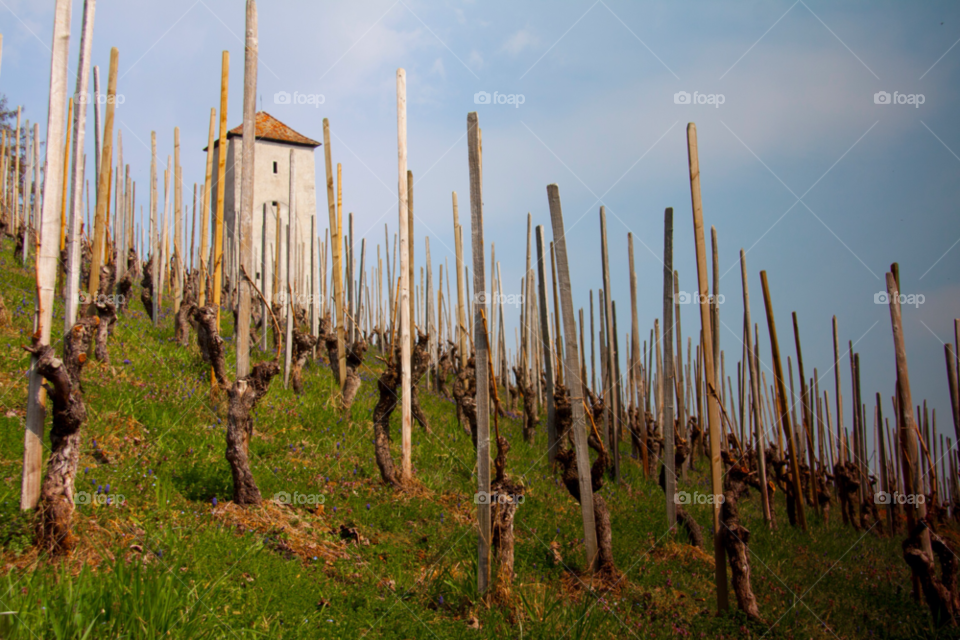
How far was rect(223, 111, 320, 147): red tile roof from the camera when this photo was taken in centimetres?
3102

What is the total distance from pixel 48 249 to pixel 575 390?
4.03 meters

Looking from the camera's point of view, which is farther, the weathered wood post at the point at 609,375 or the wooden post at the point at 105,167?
the weathered wood post at the point at 609,375

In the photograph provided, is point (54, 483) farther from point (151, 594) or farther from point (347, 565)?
point (347, 565)

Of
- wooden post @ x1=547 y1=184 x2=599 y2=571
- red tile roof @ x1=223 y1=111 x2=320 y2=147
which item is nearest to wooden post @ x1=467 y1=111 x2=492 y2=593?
wooden post @ x1=547 y1=184 x2=599 y2=571

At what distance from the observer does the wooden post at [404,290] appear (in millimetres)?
7223

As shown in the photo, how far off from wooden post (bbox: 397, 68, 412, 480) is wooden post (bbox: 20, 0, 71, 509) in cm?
359

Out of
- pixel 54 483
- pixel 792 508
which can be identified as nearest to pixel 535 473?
pixel 792 508

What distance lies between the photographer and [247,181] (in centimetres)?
593

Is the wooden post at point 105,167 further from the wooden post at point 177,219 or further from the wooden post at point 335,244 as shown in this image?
the wooden post at point 177,219

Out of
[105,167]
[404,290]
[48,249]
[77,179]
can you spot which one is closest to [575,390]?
[404,290]

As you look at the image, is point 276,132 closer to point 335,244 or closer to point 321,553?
point 335,244

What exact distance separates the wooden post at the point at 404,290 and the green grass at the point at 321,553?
0.55 metres

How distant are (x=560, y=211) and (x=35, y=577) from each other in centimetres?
460

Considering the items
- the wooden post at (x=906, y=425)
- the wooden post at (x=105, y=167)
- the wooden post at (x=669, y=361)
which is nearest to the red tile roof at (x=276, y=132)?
the wooden post at (x=105, y=167)
